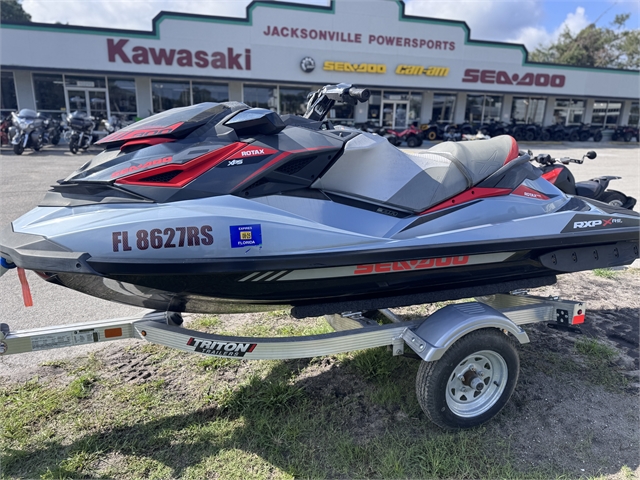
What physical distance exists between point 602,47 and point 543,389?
195ft

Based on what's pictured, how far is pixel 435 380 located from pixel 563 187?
382 centimetres

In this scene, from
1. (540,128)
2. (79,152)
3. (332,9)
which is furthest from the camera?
(540,128)

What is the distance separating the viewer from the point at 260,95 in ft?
70.9

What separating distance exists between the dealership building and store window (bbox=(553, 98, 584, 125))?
1.69 meters

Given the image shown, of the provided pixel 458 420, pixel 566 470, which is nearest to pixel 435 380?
pixel 458 420

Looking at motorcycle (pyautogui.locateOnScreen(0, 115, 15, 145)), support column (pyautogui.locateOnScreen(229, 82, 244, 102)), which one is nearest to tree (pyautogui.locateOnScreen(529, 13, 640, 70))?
support column (pyautogui.locateOnScreen(229, 82, 244, 102))

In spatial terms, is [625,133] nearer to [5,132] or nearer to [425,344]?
[425,344]

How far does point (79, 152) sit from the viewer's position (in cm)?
1512

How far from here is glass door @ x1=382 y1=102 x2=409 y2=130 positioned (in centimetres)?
2372

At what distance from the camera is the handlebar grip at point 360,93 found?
109 inches

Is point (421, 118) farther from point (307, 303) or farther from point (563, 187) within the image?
point (307, 303)

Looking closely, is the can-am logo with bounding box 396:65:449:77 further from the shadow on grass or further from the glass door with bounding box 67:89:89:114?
the shadow on grass

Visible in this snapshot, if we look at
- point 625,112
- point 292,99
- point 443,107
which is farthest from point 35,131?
point 625,112

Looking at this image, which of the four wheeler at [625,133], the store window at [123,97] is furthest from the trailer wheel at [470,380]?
the four wheeler at [625,133]
